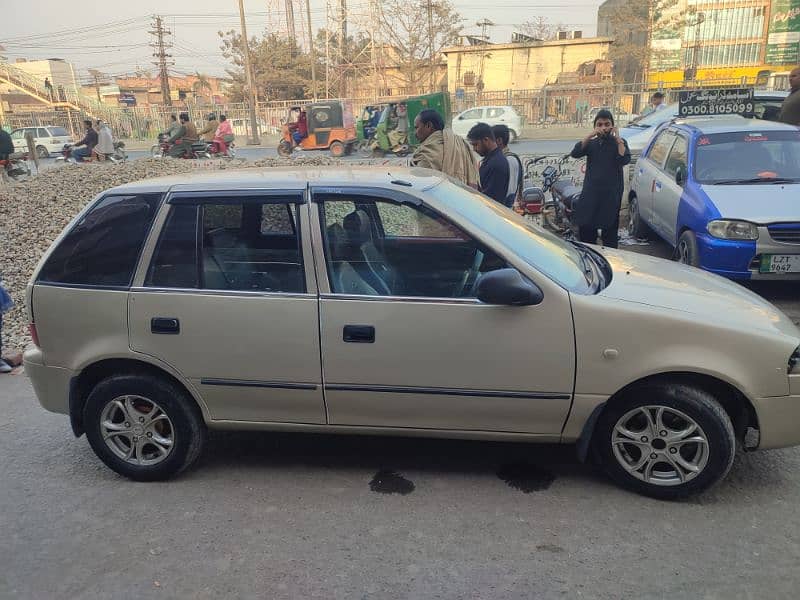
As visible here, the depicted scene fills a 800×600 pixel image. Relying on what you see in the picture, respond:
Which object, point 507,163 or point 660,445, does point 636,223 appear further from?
point 660,445

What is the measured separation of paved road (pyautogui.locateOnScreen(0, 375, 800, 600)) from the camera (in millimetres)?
2627

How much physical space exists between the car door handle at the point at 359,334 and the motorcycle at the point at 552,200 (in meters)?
5.44

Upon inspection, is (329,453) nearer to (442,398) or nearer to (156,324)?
(442,398)

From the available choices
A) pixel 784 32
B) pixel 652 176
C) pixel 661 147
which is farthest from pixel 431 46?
pixel 652 176

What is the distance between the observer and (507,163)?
5.85 m

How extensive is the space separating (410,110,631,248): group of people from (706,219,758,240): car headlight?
100 cm

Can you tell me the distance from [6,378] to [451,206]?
13.6 ft

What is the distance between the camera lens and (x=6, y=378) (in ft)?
17.1

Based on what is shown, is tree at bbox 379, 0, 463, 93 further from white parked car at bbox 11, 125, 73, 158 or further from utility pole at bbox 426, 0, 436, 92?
white parked car at bbox 11, 125, 73, 158

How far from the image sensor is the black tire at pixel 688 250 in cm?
612

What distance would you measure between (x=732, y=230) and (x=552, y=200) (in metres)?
3.61

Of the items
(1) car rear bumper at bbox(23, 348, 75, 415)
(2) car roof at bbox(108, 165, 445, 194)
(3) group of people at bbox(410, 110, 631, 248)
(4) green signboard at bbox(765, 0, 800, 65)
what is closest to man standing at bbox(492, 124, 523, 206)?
(3) group of people at bbox(410, 110, 631, 248)

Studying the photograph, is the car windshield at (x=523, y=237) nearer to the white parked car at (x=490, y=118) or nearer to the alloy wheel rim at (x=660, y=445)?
the alloy wheel rim at (x=660, y=445)

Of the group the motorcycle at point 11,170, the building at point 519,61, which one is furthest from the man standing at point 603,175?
the building at point 519,61
